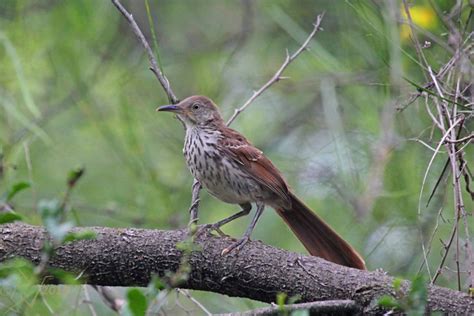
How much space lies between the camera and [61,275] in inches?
64.6

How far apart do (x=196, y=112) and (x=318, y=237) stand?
39.3 inches

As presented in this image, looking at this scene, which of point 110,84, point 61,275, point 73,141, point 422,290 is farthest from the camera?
point 73,141

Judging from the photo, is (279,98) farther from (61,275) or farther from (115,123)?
(61,275)

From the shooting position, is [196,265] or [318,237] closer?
[196,265]

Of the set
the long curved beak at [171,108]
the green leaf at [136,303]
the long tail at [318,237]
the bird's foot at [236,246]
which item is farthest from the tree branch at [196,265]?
the green leaf at [136,303]

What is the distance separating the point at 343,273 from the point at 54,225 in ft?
5.89

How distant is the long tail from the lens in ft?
12.9

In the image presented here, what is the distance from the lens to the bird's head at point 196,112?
448 centimetres

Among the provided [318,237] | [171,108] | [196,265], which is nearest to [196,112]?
[171,108]

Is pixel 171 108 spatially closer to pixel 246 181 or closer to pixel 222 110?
pixel 246 181

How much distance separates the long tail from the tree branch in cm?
67

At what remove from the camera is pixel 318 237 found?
13.2ft

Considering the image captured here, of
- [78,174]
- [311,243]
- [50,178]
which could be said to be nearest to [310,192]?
[311,243]

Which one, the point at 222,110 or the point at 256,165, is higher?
the point at 222,110
